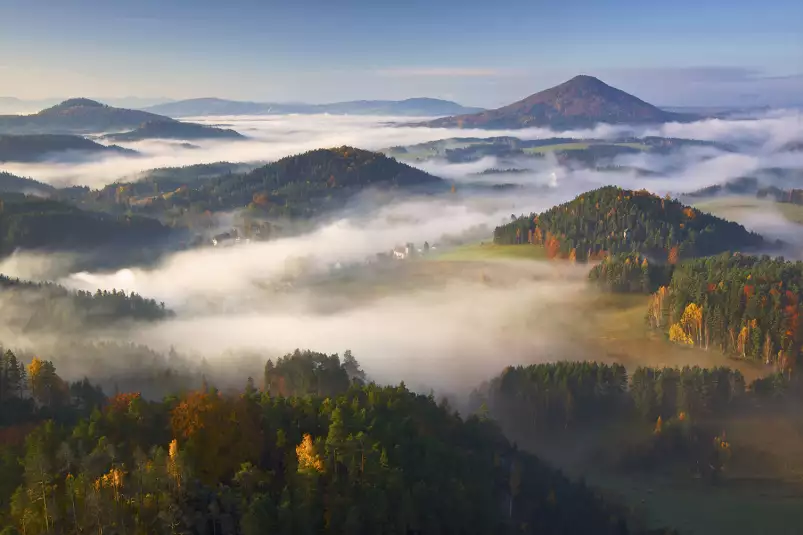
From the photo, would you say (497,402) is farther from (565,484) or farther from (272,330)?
(272,330)

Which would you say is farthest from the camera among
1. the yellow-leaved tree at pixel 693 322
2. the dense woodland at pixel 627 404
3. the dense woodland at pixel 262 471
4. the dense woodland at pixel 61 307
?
the dense woodland at pixel 61 307

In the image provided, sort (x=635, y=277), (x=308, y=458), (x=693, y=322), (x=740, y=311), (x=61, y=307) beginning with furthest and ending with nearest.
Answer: (x=635, y=277) < (x=61, y=307) < (x=693, y=322) < (x=740, y=311) < (x=308, y=458)

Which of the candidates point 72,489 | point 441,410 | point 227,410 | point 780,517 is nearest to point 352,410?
point 227,410

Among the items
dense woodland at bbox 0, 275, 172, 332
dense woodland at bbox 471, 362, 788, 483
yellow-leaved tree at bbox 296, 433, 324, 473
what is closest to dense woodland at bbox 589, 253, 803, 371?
Result: dense woodland at bbox 471, 362, 788, 483

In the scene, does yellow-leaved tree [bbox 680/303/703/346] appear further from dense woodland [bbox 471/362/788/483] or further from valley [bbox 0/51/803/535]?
dense woodland [bbox 471/362/788/483]

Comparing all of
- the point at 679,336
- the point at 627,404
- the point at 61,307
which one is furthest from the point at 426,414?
the point at 61,307

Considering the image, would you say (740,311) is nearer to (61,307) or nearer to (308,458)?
(308,458)

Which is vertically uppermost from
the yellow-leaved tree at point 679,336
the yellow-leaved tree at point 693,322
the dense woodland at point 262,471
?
the dense woodland at point 262,471

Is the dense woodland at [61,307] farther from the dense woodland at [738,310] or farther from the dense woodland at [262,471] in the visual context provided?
the dense woodland at [738,310]

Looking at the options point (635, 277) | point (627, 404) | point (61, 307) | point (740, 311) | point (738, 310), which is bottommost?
point (627, 404)

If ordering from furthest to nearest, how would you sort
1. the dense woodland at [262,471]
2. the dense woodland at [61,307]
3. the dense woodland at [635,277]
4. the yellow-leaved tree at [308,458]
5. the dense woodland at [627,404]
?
the dense woodland at [635,277] → the dense woodland at [61,307] → the dense woodland at [627,404] → the yellow-leaved tree at [308,458] → the dense woodland at [262,471]

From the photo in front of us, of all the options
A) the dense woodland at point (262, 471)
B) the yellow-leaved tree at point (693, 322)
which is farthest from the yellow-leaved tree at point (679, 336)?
the dense woodland at point (262, 471)
